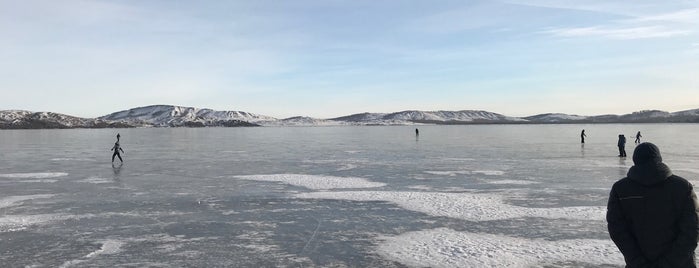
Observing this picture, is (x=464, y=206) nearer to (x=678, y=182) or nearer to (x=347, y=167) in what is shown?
(x=678, y=182)

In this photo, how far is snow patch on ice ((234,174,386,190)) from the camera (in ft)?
48.1

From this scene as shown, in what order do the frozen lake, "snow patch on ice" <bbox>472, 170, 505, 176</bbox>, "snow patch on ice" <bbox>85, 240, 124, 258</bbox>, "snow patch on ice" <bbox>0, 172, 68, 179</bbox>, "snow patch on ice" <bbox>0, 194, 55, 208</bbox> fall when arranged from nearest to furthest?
the frozen lake → "snow patch on ice" <bbox>85, 240, 124, 258</bbox> → "snow patch on ice" <bbox>0, 194, 55, 208</bbox> → "snow patch on ice" <bbox>0, 172, 68, 179</bbox> → "snow patch on ice" <bbox>472, 170, 505, 176</bbox>

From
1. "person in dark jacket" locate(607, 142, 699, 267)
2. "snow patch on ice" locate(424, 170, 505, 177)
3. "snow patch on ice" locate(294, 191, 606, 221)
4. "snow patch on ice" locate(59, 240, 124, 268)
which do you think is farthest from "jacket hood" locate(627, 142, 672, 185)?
"snow patch on ice" locate(424, 170, 505, 177)

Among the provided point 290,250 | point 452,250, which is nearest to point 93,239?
point 290,250

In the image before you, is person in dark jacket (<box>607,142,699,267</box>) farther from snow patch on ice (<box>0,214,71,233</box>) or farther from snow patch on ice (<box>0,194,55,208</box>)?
snow patch on ice (<box>0,194,55,208</box>)

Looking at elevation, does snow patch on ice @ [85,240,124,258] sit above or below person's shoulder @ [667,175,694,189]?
below

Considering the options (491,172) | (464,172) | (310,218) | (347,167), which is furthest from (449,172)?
(310,218)

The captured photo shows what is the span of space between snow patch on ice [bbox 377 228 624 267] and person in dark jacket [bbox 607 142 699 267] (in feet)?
10.9

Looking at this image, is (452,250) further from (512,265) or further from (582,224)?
(582,224)

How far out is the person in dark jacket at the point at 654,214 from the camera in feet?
11.3

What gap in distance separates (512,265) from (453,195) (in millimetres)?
5886

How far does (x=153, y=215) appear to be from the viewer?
10281 millimetres

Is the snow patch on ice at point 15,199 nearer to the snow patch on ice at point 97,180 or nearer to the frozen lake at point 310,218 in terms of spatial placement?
the frozen lake at point 310,218

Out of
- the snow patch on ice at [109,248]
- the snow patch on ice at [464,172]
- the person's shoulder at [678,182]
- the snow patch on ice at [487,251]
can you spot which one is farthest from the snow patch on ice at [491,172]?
the person's shoulder at [678,182]
